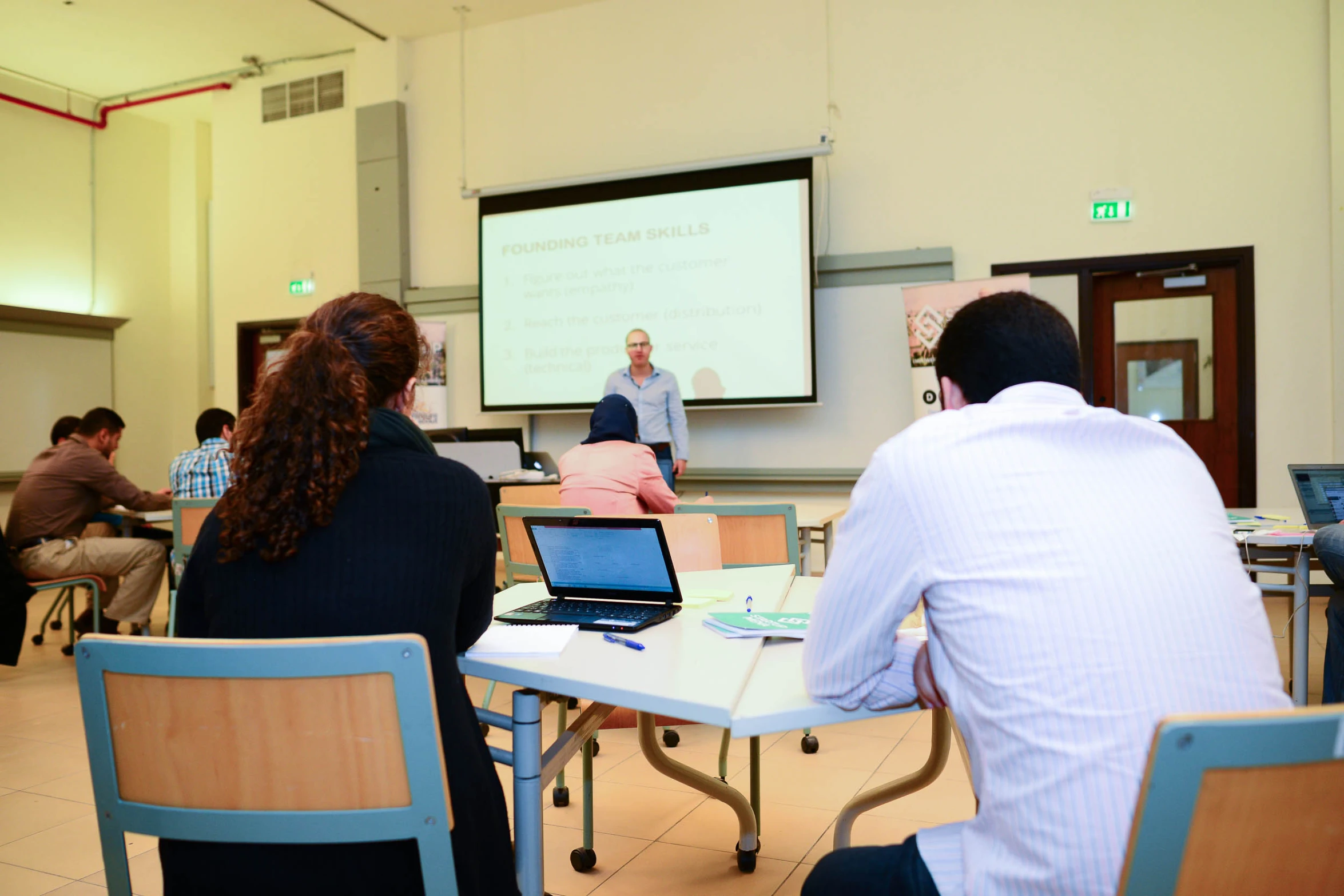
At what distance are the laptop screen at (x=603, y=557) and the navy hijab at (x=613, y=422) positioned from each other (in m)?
1.48

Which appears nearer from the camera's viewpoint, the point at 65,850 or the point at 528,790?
the point at 528,790

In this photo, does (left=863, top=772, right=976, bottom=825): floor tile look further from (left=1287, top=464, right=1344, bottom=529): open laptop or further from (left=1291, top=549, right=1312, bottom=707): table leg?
(left=1287, top=464, right=1344, bottom=529): open laptop

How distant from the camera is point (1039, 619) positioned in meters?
0.91

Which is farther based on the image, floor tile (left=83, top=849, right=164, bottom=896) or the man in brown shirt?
the man in brown shirt

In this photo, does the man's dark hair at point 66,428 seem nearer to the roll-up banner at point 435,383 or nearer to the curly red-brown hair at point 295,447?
the roll-up banner at point 435,383

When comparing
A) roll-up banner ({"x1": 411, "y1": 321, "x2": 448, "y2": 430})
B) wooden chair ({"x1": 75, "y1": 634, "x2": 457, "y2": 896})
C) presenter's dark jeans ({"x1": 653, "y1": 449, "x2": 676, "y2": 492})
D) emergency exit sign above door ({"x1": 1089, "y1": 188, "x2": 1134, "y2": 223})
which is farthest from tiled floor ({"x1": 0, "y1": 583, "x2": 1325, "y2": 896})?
roll-up banner ({"x1": 411, "y1": 321, "x2": 448, "y2": 430})

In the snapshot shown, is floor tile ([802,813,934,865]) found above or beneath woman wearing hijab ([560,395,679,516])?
beneath

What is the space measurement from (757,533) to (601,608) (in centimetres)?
127

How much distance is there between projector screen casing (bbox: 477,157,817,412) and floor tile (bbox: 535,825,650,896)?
373cm

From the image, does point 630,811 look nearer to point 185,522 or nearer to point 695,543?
point 695,543

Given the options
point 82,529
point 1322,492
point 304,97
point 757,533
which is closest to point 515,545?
point 757,533

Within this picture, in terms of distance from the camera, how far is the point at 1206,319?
17.0 feet

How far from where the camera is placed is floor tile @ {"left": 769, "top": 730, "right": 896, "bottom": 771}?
9.12 feet

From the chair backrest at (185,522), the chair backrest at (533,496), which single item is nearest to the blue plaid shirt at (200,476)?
the chair backrest at (185,522)
